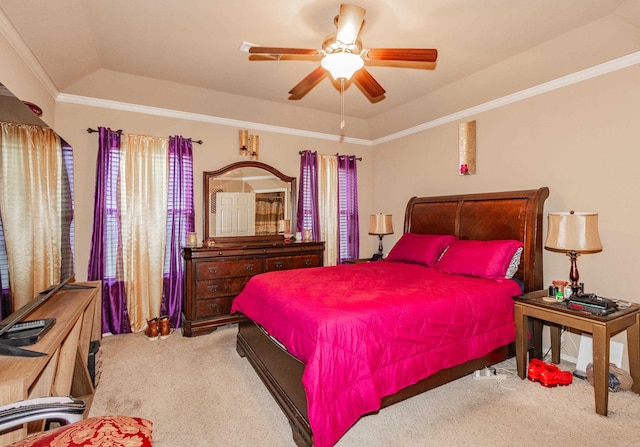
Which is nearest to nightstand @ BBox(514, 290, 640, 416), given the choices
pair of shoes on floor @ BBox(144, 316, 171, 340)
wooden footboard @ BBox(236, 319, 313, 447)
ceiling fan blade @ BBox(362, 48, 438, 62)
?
wooden footboard @ BBox(236, 319, 313, 447)

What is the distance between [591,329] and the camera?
219 cm

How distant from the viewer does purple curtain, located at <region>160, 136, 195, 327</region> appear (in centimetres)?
388

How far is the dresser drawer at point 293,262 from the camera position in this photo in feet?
13.3

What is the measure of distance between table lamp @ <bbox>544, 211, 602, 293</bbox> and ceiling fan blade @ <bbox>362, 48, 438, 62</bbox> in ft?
5.36

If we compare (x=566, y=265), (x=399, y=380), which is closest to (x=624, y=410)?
(x=566, y=265)

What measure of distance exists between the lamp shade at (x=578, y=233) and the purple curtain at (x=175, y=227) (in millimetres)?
3901

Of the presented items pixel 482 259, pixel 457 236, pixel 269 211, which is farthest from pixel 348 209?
pixel 482 259

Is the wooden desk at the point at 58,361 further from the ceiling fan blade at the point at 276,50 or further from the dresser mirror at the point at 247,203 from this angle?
the ceiling fan blade at the point at 276,50

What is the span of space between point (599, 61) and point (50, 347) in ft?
14.4

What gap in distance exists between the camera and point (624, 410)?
2199 mm

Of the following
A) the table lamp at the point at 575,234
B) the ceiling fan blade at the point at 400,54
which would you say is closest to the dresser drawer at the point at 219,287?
the ceiling fan blade at the point at 400,54

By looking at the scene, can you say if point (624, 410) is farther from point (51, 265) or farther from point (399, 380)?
point (51, 265)

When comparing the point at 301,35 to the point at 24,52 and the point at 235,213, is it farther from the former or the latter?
the point at 235,213

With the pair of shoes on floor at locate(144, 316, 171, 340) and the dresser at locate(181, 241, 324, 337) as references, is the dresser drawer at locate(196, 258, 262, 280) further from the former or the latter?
the pair of shoes on floor at locate(144, 316, 171, 340)
